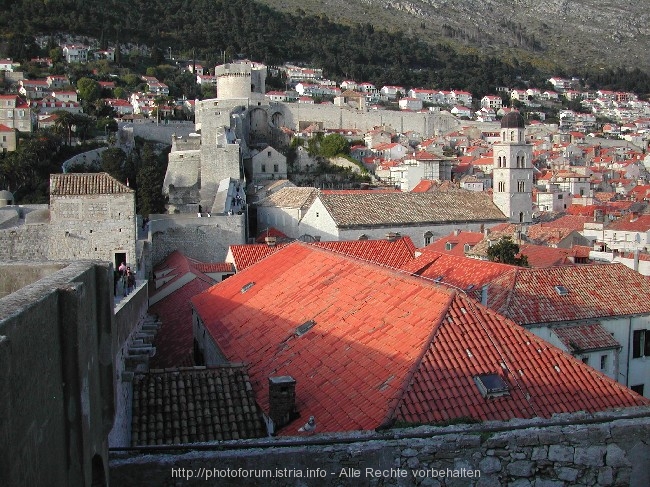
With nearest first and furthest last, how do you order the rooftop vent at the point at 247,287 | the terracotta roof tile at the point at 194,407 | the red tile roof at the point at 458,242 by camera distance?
1. the terracotta roof tile at the point at 194,407
2. the rooftop vent at the point at 247,287
3. the red tile roof at the point at 458,242

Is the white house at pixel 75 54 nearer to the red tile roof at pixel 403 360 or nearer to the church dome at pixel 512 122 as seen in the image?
the church dome at pixel 512 122

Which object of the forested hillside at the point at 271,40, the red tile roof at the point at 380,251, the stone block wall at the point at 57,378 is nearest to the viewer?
the stone block wall at the point at 57,378

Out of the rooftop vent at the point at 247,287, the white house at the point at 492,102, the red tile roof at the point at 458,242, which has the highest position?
the white house at the point at 492,102

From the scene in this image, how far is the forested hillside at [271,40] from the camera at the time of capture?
96312 mm

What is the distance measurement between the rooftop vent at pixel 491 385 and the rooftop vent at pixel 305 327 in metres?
3.49

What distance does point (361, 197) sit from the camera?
34562 millimetres

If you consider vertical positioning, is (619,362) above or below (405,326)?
below

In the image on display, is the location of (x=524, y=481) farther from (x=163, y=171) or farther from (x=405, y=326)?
(x=163, y=171)

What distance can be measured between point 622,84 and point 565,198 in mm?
116466

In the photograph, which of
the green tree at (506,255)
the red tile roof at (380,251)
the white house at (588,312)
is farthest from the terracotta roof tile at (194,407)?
the green tree at (506,255)

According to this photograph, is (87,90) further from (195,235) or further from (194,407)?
(194,407)

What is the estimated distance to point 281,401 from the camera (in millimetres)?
8844

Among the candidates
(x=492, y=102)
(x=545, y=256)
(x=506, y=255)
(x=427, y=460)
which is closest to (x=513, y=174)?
(x=545, y=256)

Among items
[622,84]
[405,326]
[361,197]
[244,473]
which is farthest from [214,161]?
[622,84]
